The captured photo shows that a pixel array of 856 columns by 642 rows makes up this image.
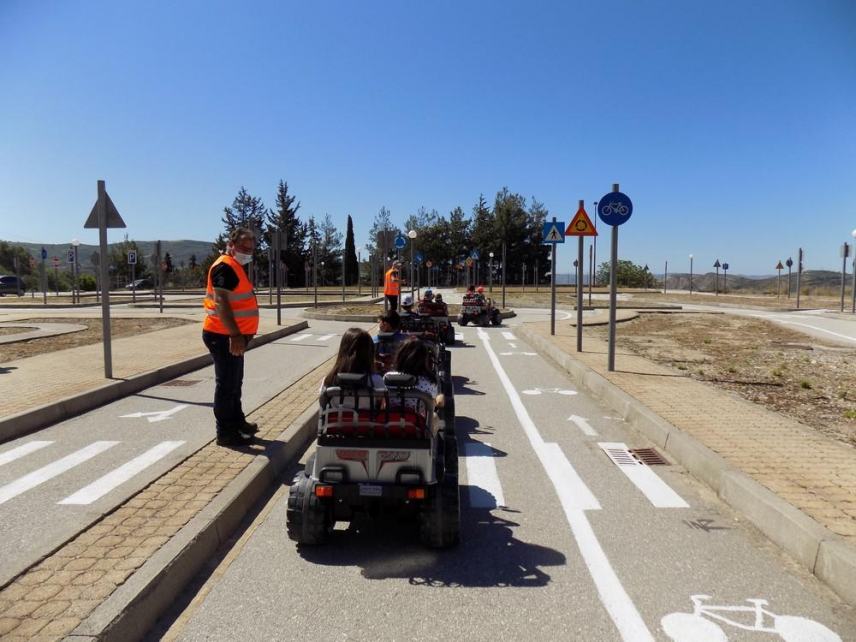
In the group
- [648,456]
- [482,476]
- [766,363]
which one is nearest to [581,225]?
[766,363]

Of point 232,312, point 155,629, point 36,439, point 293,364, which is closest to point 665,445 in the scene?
point 232,312

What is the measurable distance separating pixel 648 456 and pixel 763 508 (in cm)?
181

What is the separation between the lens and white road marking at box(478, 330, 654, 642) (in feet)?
10.2

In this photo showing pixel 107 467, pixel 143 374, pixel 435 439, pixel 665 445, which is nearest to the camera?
pixel 435 439

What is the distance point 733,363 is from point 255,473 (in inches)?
402

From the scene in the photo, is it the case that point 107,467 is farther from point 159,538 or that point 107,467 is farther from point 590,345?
point 590,345

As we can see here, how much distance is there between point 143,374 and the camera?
9.45 metres

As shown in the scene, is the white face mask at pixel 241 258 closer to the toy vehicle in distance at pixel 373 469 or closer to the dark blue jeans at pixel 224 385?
the dark blue jeans at pixel 224 385

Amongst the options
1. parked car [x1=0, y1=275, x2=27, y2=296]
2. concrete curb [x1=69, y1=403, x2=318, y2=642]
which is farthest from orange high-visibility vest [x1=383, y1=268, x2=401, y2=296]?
parked car [x1=0, y1=275, x2=27, y2=296]

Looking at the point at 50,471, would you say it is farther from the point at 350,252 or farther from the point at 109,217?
the point at 350,252

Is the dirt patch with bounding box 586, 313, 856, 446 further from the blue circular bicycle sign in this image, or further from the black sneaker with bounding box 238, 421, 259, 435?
the black sneaker with bounding box 238, 421, 259, 435

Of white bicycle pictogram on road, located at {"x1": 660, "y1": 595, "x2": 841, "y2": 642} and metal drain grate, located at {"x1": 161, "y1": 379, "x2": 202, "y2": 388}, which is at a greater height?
metal drain grate, located at {"x1": 161, "y1": 379, "x2": 202, "y2": 388}

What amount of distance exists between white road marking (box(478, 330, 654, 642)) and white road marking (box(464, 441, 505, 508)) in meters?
0.48

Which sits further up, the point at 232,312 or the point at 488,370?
the point at 232,312
